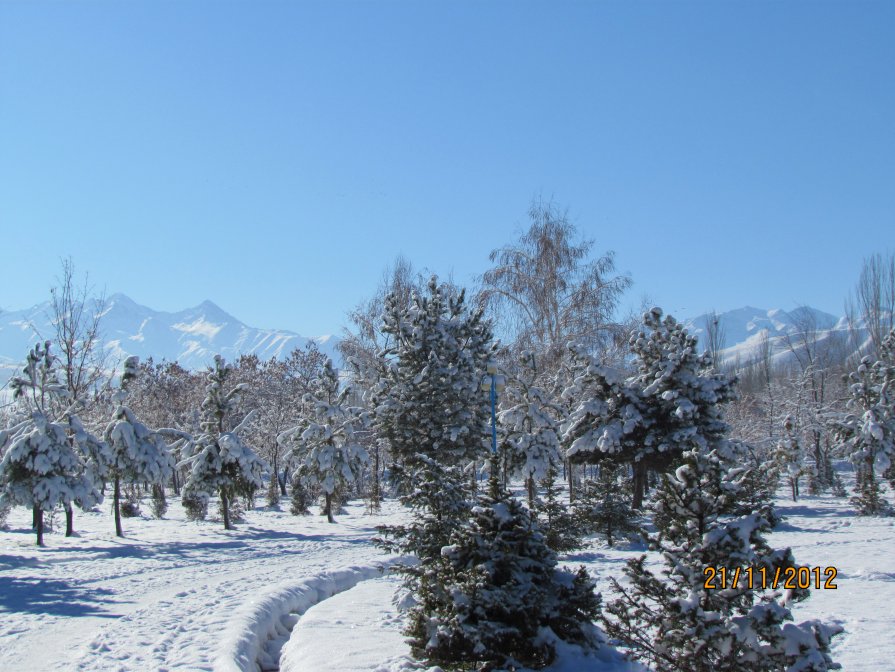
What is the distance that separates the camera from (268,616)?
1100cm

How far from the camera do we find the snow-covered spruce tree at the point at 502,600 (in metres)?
7.32

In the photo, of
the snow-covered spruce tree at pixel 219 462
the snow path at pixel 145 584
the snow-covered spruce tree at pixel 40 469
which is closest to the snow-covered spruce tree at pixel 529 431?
the snow path at pixel 145 584

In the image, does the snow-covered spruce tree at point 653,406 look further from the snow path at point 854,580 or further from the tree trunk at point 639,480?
the snow path at point 854,580

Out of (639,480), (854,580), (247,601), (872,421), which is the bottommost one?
(639,480)

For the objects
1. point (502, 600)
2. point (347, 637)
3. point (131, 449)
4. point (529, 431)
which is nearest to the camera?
point (502, 600)

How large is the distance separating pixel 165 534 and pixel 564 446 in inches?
599

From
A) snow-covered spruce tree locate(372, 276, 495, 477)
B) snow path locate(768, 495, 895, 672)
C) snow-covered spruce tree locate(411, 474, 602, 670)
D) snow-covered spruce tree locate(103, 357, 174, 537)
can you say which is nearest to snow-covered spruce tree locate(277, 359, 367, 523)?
snow-covered spruce tree locate(372, 276, 495, 477)

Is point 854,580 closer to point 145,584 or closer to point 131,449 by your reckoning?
point 145,584

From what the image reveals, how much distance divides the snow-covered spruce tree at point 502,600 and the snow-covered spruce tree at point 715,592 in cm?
146

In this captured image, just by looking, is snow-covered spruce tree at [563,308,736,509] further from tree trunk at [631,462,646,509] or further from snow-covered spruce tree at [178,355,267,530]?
snow-covered spruce tree at [178,355,267,530]

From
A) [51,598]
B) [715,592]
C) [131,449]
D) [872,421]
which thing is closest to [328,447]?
[131,449]

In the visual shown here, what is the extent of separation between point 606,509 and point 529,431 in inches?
288

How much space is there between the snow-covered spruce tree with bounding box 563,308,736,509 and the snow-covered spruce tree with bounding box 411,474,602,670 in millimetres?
Result: 17382

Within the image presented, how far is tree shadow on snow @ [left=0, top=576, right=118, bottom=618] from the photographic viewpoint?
1137 cm
